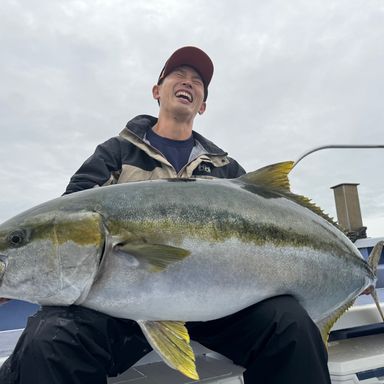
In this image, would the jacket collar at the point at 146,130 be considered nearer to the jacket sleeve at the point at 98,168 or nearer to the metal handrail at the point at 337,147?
the jacket sleeve at the point at 98,168

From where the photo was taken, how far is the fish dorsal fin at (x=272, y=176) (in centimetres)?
250

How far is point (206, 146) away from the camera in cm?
356

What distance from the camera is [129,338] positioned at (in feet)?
6.95

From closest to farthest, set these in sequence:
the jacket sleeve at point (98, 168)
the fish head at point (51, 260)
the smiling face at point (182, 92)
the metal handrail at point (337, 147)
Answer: the fish head at point (51, 260) < the jacket sleeve at point (98, 168) < the smiling face at point (182, 92) < the metal handrail at point (337, 147)

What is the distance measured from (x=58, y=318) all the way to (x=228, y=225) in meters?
0.92

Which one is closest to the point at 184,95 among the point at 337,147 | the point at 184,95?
the point at 184,95

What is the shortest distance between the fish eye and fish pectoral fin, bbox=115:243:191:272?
17.4 inches

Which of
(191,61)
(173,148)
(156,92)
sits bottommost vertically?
(173,148)

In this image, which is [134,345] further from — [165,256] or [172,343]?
[165,256]

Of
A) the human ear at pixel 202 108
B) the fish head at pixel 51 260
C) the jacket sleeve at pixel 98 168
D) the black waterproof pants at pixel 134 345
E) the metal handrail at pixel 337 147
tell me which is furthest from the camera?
the metal handrail at pixel 337 147

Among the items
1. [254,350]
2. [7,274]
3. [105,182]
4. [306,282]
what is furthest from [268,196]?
[7,274]

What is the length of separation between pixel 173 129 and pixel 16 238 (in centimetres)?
191

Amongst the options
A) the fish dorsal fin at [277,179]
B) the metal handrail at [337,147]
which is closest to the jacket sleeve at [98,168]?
the fish dorsal fin at [277,179]

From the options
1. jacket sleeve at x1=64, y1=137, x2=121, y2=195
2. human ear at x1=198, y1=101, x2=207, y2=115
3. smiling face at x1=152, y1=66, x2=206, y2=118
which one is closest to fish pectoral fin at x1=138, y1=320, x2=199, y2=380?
jacket sleeve at x1=64, y1=137, x2=121, y2=195
